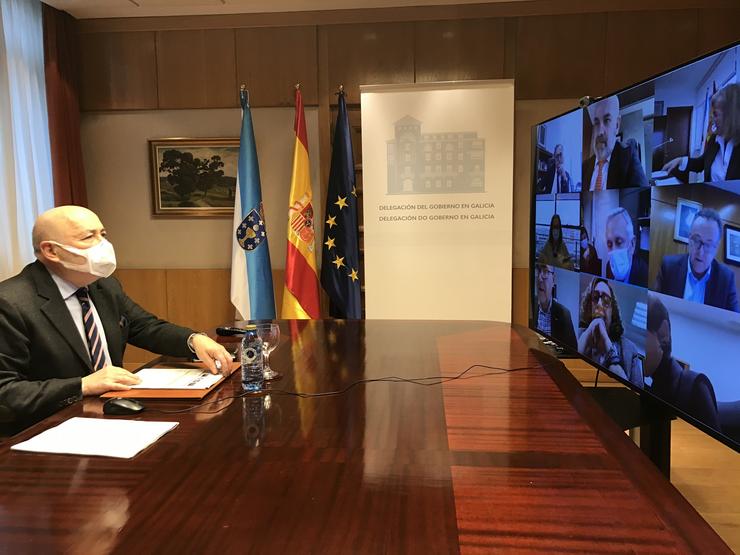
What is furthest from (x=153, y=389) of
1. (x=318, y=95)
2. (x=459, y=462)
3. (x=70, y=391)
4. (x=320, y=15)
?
(x=320, y=15)

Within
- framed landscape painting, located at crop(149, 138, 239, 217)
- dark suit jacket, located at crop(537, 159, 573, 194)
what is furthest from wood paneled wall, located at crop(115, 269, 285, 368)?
dark suit jacket, located at crop(537, 159, 573, 194)

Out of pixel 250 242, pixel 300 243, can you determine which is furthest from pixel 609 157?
pixel 250 242

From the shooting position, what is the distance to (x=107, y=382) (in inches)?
56.7

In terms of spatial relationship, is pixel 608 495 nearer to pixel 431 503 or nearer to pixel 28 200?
pixel 431 503

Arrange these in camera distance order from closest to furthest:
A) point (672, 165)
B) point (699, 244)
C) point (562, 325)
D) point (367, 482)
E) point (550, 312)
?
point (367, 482), point (699, 244), point (672, 165), point (562, 325), point (550, 312)

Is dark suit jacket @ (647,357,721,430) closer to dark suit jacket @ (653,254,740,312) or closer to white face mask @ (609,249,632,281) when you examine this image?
dark suit jacket @ (653,254,740,312)

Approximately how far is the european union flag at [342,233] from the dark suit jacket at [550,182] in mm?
1692

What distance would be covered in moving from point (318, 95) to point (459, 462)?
3367 mm

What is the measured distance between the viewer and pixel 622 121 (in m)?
1.63

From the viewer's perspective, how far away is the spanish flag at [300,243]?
12.3ft

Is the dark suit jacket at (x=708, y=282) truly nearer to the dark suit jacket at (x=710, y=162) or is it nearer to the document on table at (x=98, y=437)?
the dark suit jacket at (x=710, y=162)

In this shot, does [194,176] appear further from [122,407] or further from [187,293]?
[122,407]

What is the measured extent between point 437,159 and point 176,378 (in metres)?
2.51

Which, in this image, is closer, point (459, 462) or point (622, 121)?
point (459, 462)
